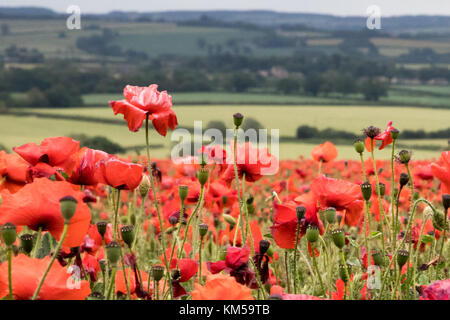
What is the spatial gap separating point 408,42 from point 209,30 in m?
16.5

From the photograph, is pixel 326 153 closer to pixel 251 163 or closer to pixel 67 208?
pixel 251 163

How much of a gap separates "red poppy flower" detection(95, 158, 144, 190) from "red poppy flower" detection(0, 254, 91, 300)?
0.29 m

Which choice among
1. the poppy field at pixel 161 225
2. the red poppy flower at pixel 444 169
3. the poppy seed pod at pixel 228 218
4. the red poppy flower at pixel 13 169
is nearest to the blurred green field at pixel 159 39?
the poppy seed pod at pixel 228 218

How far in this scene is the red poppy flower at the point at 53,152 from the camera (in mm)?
1093

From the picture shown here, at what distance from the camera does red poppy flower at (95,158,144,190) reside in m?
1.02

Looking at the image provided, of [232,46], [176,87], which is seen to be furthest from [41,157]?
[232,46]

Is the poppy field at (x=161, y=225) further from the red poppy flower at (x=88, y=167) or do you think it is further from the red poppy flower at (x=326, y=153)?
the red poppy flower at (x=326, y=153)

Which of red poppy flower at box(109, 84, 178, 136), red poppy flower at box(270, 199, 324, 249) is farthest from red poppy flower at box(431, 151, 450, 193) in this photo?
red poppy flower at box(109, 84, 178, 136)

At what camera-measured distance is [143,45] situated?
1789 inches

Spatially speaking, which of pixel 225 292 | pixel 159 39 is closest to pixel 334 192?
pixel 225 292

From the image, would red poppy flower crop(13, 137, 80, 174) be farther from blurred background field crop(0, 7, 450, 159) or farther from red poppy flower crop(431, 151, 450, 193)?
blurred background field crop(0, 7, 450, 159)

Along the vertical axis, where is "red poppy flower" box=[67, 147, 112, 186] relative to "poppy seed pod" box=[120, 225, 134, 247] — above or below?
above

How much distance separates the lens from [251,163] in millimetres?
1291

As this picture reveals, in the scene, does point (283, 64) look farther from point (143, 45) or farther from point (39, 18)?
point (39, 18)
